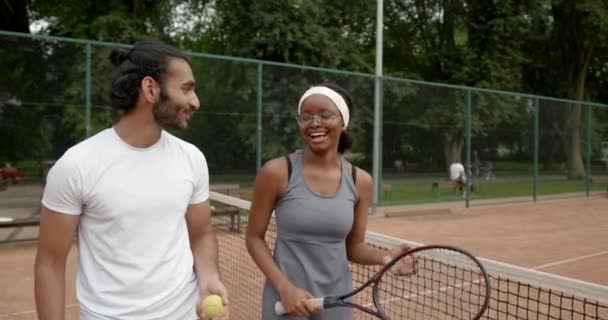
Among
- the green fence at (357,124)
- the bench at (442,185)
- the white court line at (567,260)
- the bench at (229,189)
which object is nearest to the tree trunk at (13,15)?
the green fence at (357,124)

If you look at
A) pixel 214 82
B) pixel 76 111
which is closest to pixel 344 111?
pixel 76 111

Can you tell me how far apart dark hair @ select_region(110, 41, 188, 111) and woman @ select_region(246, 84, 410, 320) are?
59 cm

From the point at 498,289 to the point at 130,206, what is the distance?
2.09 metres

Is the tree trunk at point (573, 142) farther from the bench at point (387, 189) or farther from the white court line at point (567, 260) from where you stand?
the white court line at point (567, 260)

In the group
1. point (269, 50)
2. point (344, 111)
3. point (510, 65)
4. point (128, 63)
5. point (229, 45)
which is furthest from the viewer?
point (510, 65)

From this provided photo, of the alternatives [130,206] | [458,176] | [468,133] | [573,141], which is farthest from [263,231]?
[573,141]

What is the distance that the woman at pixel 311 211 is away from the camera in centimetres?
218

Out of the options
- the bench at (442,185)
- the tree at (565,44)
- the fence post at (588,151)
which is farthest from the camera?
the tree at (565,44)

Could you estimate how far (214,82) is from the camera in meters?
9.74

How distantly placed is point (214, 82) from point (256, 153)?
1.31 meters

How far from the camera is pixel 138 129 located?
1.77 m

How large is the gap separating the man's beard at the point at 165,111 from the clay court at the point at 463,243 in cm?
201

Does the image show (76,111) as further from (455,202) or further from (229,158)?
(455,202)

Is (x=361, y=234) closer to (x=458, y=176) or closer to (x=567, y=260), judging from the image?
(x=567, y=260)
